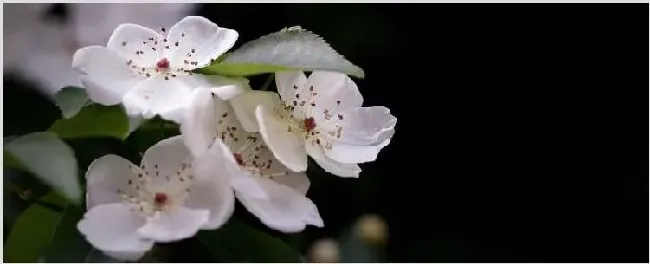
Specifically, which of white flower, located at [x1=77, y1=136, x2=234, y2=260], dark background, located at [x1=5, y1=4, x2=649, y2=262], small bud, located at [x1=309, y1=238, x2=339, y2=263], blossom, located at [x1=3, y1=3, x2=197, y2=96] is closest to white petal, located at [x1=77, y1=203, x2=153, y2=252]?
white flower, located at [x1=77, y1=136, x2=234, y2=260]

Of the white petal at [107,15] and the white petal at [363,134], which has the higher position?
the white petal at [363,134]

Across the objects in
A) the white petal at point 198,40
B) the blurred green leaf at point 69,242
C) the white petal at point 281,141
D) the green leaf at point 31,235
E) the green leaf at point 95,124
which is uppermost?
the white petal at point 198,40

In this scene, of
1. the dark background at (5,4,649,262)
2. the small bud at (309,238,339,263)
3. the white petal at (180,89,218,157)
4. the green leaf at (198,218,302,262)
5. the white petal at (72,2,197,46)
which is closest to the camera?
the white petal at (180,89,218,157)

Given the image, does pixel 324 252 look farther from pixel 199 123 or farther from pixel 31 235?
pixel 199 123

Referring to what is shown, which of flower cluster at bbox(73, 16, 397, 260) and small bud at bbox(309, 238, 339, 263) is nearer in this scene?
flower cluster at bbox(73, 16, 397, 260)

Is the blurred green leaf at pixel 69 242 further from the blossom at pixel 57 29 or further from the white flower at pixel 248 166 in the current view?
the blossom at pixel 57 29

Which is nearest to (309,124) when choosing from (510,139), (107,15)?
(107,15)

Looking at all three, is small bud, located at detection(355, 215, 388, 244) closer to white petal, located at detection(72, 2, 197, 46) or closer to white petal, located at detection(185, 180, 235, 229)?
white petal, located at detection(72, 2, 197, 46)

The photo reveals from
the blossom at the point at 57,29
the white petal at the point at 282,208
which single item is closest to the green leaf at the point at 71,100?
the white petal at the point at 282,208
